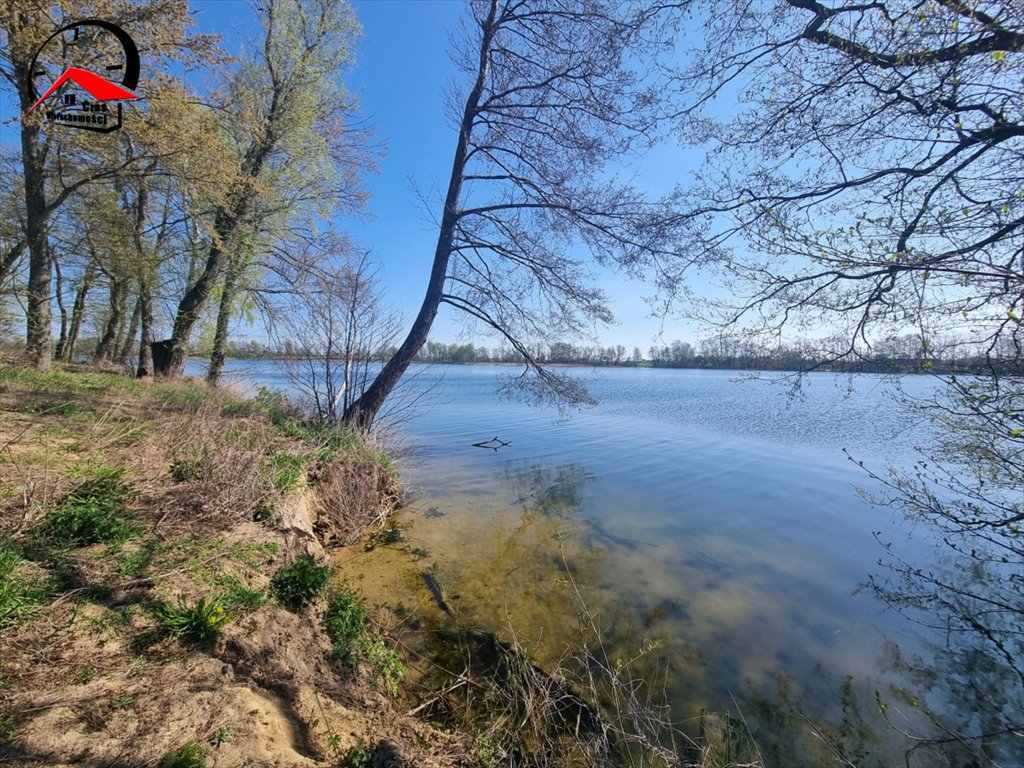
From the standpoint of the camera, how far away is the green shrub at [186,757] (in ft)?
6.34

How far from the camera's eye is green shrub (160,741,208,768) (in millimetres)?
1933

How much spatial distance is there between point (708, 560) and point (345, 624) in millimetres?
5664

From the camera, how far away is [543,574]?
5.96 metres

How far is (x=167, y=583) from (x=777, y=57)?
809 cm

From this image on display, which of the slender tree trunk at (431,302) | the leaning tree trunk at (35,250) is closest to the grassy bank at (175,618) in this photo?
the slender tree trunk at (431,302)

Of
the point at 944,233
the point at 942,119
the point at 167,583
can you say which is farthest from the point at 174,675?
the point at 942,119

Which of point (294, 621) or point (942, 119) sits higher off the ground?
point (942, 119)

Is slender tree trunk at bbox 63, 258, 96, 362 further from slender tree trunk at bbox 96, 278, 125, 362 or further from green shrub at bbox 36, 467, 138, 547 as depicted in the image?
green shrub at bbox 36, 467, 138, 547

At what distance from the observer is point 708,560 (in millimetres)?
6648

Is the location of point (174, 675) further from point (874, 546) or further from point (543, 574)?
point (874, 546)

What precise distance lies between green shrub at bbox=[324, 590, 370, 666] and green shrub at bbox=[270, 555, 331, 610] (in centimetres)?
25

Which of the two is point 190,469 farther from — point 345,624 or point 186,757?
point 186,757

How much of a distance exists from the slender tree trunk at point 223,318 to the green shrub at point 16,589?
40.7 feet

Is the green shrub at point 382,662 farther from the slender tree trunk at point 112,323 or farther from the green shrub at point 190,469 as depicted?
the slender tree trunk at point 112,323
